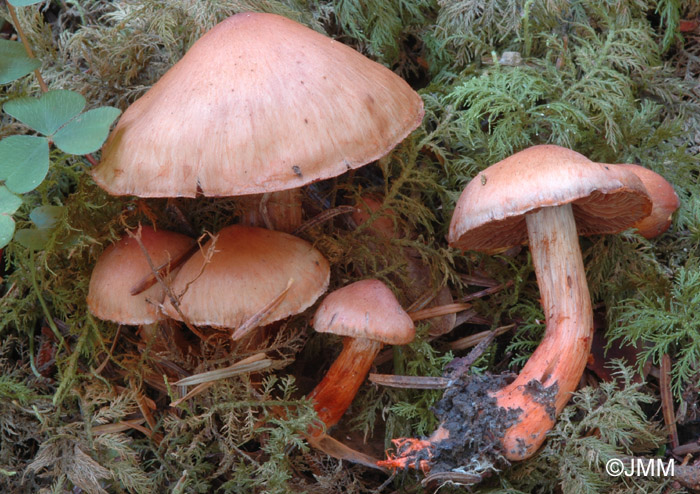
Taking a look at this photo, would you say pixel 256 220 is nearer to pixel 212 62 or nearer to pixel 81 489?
pixel 212 62

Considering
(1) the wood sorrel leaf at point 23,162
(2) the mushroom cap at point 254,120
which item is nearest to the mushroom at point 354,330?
(2) the mushroom cap at point 254,120

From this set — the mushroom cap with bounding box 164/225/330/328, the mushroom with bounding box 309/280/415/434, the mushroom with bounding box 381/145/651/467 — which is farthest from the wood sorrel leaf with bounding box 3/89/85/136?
the mushroom with bounding box 381/145/651/467

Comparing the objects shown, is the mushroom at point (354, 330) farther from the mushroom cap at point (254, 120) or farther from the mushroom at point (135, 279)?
the mushroom at point (135, 279)

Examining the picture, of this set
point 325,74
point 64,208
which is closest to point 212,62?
point 325,74

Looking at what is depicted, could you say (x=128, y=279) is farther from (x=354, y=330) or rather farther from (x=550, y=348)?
(x=550, y=348)

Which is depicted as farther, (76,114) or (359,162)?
(76,114)

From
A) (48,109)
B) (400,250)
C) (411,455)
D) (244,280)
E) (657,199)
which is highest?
(48,109)

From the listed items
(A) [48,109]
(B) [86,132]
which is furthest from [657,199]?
(A) [48,109]
